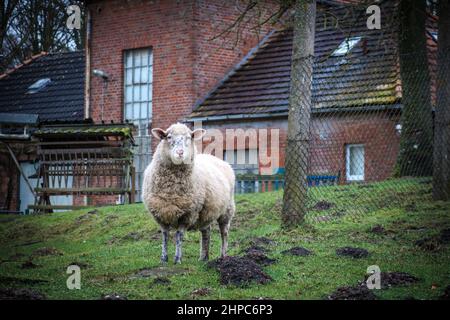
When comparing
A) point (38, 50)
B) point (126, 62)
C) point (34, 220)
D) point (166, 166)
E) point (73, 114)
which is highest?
point (38, 50)

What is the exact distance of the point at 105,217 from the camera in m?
15.8

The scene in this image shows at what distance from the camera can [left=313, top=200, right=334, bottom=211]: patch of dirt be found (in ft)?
44.8

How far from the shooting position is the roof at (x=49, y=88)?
27469mm

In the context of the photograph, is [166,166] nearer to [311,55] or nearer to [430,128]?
[311,55]

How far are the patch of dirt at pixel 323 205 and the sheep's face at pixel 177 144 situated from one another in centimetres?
422

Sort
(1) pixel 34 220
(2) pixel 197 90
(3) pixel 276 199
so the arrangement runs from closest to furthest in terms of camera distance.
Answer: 1. (3) pixel 276 199
2. (1) pixel 34 220
3. (2) pixel 197 90

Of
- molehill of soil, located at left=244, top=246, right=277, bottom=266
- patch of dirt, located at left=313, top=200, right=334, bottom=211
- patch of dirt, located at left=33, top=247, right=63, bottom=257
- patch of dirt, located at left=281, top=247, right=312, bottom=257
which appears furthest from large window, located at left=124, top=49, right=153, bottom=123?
molehill of soil, located at left=244, top=246, right=277, bottom=266

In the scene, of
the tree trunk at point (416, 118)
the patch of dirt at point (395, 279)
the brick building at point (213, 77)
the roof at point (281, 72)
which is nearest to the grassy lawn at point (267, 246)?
the patch of dirt at point (395, 279)

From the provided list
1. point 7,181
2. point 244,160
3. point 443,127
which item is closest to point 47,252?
point 443,127

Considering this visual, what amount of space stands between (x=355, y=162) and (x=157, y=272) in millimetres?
11633

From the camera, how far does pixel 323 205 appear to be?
13.8 metres

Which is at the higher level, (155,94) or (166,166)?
(155,94)

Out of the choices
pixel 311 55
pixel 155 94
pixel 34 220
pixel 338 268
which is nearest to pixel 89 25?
pixel 155 94
